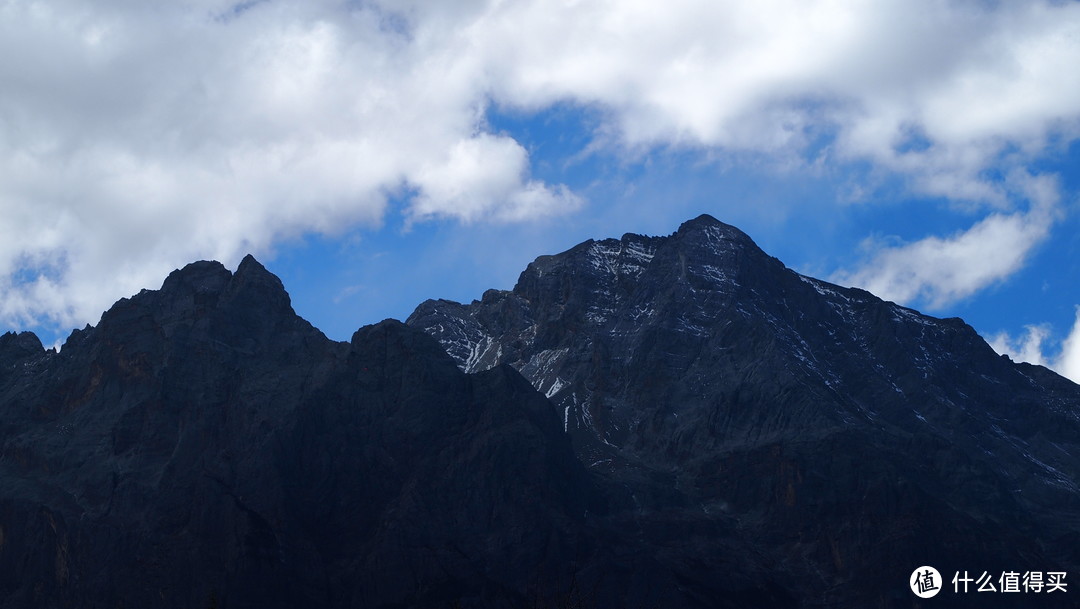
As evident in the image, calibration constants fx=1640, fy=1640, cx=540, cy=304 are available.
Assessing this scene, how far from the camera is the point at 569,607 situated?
106m
